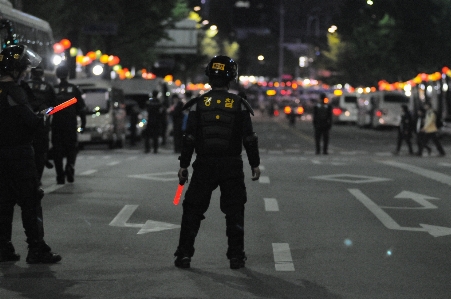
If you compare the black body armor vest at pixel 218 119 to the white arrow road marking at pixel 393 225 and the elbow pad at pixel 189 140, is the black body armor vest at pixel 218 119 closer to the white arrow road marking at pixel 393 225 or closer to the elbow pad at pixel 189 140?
the elbow pad at pixel 189 140

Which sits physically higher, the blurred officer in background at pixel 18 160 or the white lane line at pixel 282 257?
the blurred officer in background at pixel 18 160

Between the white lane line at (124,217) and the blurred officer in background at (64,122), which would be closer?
the white lane line at (124,217)

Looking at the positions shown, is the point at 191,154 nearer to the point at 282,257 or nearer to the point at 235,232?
the point at 235,232

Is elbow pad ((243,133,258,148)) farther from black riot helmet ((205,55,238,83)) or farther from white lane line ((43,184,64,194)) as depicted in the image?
white lane line ((43,184,64,194))

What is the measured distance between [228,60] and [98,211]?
492cm

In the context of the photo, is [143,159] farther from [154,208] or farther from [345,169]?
[154,208]

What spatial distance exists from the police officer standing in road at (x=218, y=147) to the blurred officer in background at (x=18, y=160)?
1208 mm

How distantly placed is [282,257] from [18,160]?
2399 mm

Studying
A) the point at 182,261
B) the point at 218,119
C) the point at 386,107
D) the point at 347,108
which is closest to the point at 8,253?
the point at 182,261

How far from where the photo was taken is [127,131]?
42656 millimetres

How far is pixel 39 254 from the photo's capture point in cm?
897

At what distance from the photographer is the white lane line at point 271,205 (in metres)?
13.8

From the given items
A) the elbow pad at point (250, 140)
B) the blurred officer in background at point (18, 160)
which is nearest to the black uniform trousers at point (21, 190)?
the blurred officer in background at point (18, 160)

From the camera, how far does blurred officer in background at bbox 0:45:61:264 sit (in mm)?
8961
